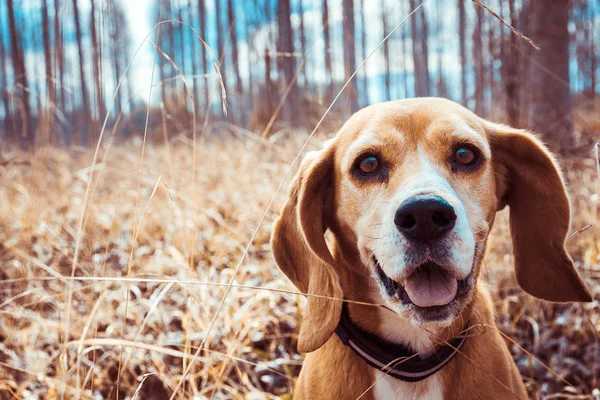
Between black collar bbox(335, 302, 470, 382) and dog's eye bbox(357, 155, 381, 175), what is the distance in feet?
1.95

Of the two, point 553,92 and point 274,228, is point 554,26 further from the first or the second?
point 274,228

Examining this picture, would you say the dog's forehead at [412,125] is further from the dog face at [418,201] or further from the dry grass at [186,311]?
the dry grass at [186,311]

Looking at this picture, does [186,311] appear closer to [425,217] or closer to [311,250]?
[311,250]

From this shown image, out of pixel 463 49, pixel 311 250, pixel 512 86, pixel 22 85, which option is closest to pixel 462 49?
pixel 463 49

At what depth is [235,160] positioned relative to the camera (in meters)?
7.34

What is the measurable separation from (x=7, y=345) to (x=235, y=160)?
444 cm

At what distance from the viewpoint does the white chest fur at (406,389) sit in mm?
1931

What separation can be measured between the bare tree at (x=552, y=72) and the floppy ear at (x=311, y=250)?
4.45 m

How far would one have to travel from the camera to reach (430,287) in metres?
1.76

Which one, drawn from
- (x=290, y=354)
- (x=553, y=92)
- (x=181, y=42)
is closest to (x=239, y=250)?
A: (x=290, y=354)

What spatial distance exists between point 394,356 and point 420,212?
2.18ft

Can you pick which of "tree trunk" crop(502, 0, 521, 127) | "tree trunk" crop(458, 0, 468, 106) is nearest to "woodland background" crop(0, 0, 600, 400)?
"tree trunk" crop(502, 0, 521, 127)

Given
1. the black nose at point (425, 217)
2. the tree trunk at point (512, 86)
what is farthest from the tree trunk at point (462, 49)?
the black nose at point (425, 217)

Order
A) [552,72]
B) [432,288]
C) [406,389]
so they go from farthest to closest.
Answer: [552,72]
[406,389]
[432,288]
